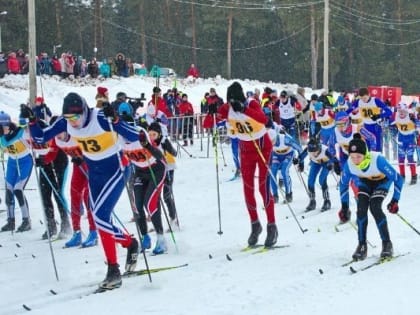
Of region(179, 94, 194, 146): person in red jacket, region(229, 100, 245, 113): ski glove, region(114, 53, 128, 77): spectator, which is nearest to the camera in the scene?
region(229, 100, 245, 113): ski glove

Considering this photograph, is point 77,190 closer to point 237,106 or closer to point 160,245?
point 160,245

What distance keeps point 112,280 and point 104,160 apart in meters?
1.21

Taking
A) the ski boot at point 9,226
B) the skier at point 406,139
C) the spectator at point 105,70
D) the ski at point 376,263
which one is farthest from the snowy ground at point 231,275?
the spectator at point 105,70

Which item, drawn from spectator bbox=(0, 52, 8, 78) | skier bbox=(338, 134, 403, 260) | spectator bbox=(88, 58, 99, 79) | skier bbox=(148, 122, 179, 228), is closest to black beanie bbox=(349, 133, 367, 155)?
skier bbox=(338, 134, 403, 260)

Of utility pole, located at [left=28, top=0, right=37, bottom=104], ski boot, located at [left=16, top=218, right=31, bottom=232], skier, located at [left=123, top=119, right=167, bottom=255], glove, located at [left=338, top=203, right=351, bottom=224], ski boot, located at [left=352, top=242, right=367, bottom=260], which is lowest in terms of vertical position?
ski boot, located at [left=16, top=218, right=31, bottom=232]

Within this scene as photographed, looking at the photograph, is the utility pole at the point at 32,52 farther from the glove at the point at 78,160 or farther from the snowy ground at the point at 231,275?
the glove at the point at 78,160

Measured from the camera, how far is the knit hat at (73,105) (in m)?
6.86

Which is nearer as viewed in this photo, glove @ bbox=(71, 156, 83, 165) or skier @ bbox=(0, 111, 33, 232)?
glove @ bbox=(71, 156, 83, 165)

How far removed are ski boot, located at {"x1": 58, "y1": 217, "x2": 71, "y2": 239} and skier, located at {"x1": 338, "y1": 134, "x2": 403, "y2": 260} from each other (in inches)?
182

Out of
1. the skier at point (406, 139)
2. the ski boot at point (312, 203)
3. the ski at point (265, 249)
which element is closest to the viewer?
the ski at point (265, 249)

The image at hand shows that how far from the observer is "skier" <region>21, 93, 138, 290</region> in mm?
6980

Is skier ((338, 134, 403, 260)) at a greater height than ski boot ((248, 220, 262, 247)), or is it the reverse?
skier ((338, 134, 403, 260))

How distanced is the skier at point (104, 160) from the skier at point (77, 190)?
2274 mm

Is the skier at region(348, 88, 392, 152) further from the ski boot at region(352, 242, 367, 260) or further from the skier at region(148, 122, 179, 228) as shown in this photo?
the ski boot at region(352, 242, 367, 260)
